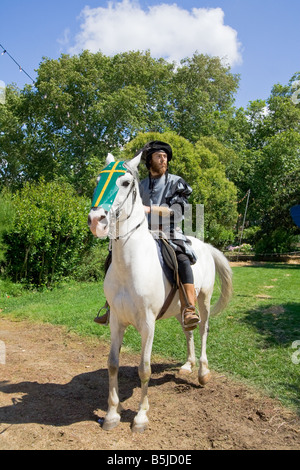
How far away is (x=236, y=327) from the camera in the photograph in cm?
715

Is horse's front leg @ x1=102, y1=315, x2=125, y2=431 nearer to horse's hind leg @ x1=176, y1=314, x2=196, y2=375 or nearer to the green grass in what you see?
horse's hind leg @ x1=176, y1=314, x2=196, y2=375

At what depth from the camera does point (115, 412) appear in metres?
3.60

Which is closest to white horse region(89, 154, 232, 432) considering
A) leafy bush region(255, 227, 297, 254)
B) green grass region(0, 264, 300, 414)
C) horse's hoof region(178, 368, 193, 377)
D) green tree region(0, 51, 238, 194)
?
horse's hoof region(178, 368, 193, 377)

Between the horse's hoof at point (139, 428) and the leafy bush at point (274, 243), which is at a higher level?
the leafy bush at point (274, 243)

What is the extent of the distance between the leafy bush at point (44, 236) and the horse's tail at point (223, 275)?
21.6ft

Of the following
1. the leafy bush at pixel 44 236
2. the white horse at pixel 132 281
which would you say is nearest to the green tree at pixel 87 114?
the leafy bush at pixel 44 236

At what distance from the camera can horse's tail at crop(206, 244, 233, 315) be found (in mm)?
5605

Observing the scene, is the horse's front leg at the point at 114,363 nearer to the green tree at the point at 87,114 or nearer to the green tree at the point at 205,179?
the green tree at the point at 205,179

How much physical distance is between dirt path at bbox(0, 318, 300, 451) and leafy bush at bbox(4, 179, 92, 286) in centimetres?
561

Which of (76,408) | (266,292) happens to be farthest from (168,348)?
(266,292)

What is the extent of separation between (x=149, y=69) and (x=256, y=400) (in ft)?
96.4

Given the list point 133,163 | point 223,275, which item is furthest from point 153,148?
point 223,275

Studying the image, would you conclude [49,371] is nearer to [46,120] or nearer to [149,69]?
[46,120]

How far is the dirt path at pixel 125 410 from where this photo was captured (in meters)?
3.25
